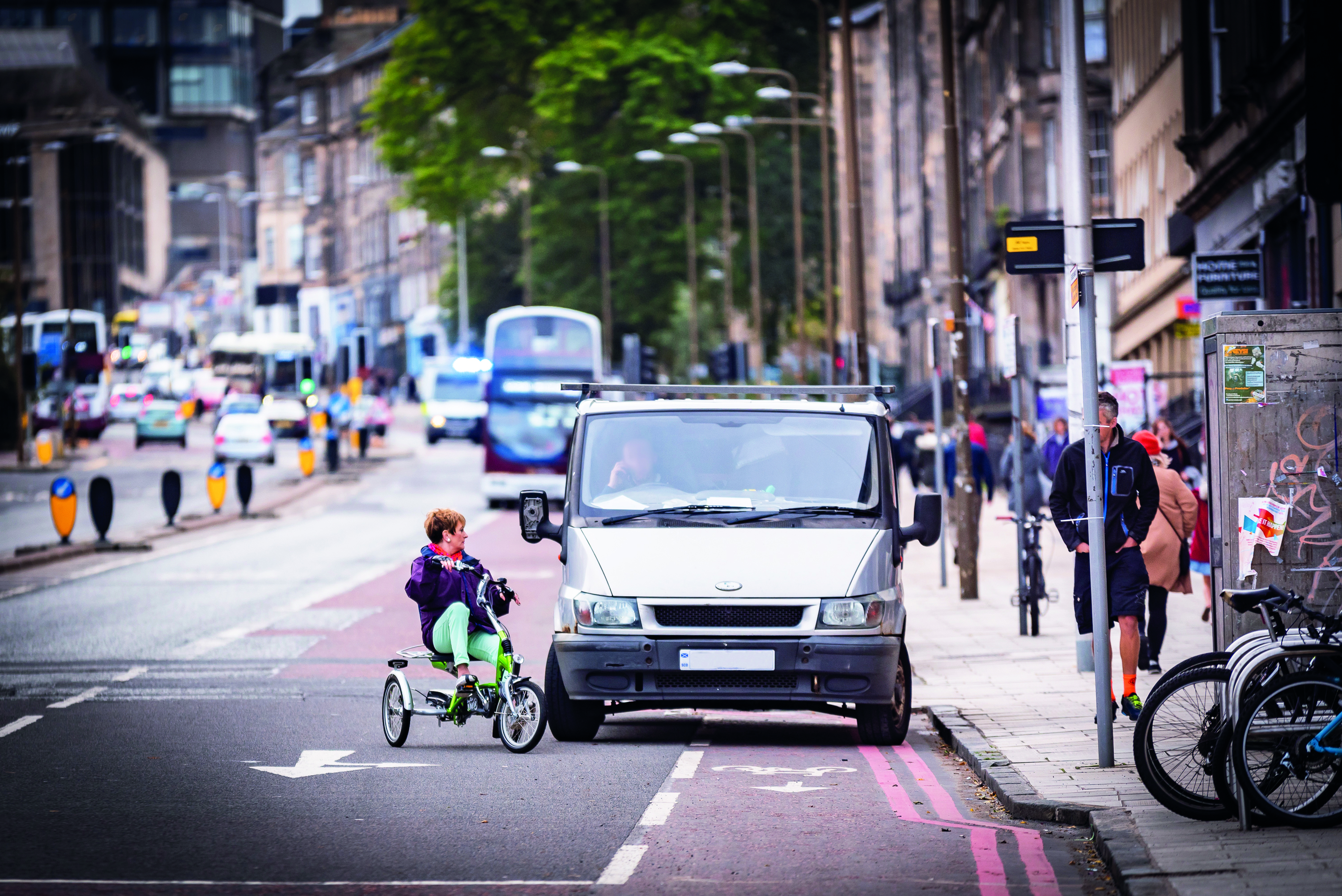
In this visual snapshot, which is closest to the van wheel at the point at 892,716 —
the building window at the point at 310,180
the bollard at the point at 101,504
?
the bollard at the point at 101,504

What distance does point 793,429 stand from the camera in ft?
42.7

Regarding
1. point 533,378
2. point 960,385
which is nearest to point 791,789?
point 960,385

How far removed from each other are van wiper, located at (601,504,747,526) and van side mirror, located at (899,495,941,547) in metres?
0.99

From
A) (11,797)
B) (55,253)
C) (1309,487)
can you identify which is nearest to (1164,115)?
(1309,487)

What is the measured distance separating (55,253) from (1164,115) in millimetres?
110146

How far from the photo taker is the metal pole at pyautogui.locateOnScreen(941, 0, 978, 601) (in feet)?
73.0

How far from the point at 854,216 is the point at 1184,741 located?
23.9 m

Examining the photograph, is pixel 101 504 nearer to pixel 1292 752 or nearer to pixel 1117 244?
pixel 1117 244

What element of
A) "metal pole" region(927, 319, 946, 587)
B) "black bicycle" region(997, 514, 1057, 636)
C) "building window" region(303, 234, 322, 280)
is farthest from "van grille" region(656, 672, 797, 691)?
"building window" region(303, 234, 322, 280)

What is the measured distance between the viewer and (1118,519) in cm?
1219

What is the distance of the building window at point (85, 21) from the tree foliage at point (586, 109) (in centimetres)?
11756

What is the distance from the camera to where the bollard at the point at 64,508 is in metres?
32.2

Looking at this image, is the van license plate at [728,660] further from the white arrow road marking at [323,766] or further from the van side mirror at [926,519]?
the white arrow road marking at [323,766]

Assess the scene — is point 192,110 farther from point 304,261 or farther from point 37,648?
point 37,648
